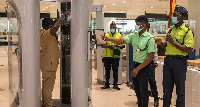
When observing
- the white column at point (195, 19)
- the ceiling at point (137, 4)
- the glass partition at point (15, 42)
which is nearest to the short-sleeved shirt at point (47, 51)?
the glass partition at point (15, 42)

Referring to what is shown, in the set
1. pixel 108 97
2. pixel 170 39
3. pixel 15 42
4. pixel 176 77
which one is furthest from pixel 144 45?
pixel 108 97

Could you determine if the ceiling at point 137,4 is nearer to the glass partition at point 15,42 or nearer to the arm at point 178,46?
the glass partition at point 15,42

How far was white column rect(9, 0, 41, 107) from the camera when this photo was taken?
11.0 feet

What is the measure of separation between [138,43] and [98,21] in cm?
457

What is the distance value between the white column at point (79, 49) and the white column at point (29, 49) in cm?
45

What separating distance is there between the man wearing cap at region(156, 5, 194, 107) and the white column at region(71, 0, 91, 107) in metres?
1.04

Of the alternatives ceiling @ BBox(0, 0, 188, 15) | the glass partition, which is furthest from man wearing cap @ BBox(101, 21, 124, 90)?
ceiling @ BBox(0, 0, 188, 15)

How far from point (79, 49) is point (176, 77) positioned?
1.27m

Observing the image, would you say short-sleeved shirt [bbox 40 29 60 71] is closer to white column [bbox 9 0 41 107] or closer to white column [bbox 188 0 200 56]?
white column [bbox 9 0 41 107]

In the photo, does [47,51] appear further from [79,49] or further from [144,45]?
[144,45]

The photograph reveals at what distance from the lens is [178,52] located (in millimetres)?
3787

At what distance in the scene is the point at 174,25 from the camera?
3.87 metres

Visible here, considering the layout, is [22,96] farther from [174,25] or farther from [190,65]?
[190,65]

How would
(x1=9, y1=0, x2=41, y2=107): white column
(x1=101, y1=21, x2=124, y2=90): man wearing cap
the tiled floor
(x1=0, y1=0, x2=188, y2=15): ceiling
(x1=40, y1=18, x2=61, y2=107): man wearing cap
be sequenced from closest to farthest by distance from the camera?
(x1=9, y1=0, x2=41, y2=107): white column < (x1=40, y1=18, x2=61, y2=107): man wearing cap < the tiled floor < (x1=101, y1=21, x2=124, y2=90): man wearing cap < (x1=0, y1=0, x2=188, y2=15): ceiling
